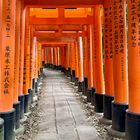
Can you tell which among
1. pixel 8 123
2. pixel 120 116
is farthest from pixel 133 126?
pixel 8 123

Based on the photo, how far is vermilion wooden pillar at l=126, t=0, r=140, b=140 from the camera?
5.08m

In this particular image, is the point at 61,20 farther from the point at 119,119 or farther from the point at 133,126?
the point at 133,126

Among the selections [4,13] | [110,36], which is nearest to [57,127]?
[110,36]

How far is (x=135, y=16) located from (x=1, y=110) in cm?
299

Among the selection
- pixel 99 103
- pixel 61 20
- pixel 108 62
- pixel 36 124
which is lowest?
Answer: pixel 36 124

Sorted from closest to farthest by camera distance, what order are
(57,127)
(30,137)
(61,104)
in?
(30,137) → (57,127) → (61,104)

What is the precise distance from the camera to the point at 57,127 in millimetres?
7219

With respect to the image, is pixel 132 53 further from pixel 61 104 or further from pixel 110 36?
pixel 61 104

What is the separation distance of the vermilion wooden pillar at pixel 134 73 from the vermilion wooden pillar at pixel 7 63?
2209 mm

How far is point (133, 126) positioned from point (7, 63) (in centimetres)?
262

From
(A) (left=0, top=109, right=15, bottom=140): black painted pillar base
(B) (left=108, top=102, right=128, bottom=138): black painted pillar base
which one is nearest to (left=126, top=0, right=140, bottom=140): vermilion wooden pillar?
(B) (left=108, top=102, right=128, bottom=138): black painted pillar base

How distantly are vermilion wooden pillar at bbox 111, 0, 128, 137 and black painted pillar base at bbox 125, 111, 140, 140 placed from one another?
3.67ft

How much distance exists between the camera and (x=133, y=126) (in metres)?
5.07

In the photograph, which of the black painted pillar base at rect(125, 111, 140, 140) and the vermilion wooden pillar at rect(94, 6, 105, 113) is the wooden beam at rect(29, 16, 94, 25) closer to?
the vermilion wooden pillar at rect(94, 6, 105, 113)
